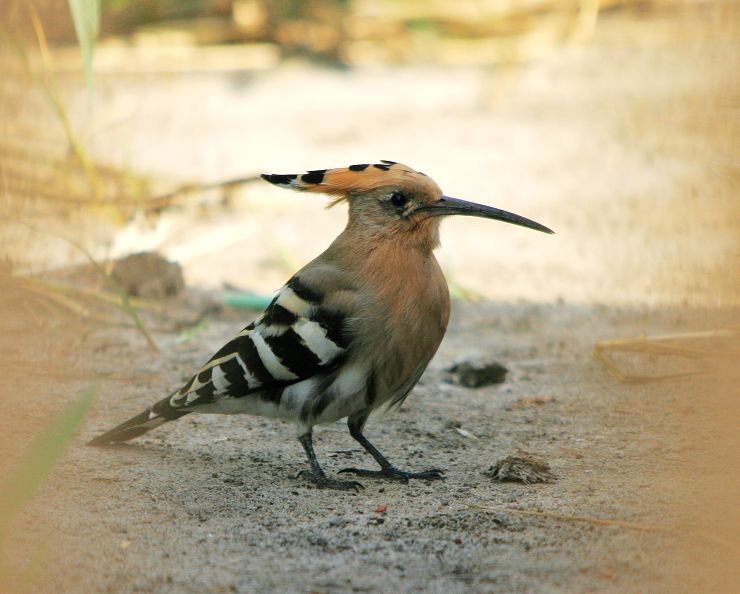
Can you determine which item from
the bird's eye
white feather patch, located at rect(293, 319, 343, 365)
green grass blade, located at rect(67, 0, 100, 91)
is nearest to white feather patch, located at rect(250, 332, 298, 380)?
white feather patch, located at rect(293, 319, 343, 365)

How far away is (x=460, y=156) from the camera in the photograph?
6789 mm

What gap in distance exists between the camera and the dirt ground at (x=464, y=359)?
246cm

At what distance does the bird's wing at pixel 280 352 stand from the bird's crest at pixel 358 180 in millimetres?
294

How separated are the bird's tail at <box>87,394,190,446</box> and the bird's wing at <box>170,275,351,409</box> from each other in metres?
0.04

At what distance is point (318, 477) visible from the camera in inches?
122

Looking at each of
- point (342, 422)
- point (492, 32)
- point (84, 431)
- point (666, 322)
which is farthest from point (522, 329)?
point (492, 32)

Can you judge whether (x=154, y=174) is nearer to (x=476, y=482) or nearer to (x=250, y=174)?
(x=250, y=174)

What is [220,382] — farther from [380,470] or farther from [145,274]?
[145,274]

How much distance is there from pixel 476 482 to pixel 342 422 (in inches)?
36.7

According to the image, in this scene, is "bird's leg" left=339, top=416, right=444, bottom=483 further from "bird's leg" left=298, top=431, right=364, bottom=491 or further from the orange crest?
the orange crest

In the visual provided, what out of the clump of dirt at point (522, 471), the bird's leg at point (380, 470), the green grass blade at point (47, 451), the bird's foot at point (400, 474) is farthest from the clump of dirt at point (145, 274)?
the green grass blade at point (47, 451)

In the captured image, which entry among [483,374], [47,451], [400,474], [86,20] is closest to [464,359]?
[483,374]

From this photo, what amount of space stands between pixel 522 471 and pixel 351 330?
0.62 meters

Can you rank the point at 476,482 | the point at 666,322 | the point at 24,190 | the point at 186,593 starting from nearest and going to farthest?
the point at 186,593 → the point at 476,482 → the point at 666,322 → the point at 24,190
